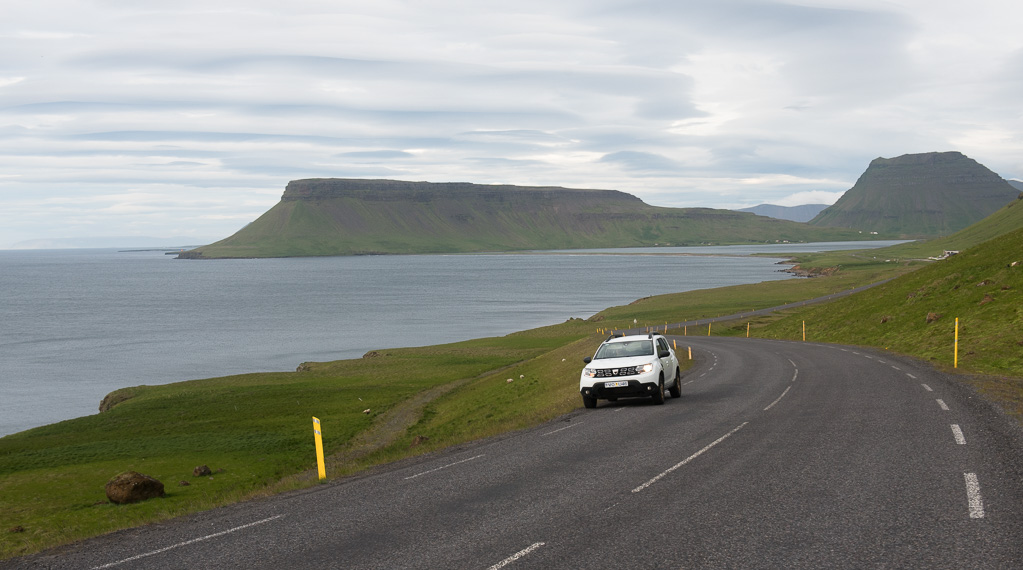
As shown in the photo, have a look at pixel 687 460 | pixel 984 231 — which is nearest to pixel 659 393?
pixel 687 460

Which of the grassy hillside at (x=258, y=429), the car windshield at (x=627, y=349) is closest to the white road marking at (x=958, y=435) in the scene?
the car windshield at (x=627, y=349)

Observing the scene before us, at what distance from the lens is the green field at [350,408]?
20638mm

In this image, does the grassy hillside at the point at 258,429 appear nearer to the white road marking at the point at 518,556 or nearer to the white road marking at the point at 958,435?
the white road marking at the point at 518,556

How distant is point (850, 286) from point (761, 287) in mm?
17228

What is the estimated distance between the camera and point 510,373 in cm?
4394

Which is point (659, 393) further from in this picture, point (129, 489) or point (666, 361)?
point (129, 489)

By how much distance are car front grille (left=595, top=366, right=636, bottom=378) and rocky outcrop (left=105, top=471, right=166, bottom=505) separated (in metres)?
12.9

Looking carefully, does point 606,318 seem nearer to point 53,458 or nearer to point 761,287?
point 761,287

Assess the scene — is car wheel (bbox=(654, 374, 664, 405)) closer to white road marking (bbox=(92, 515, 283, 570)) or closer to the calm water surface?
white road marking (bbox=(92, 515, 283, 570))

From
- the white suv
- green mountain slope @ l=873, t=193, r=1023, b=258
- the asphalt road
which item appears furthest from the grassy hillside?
green mountain slope @ l=873, t=193, r=1023, b=258

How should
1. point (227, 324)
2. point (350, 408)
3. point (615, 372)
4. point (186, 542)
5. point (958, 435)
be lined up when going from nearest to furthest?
point (186, 542), point (958, 435), point (615, 372), point (350, 408), point (227, 324)

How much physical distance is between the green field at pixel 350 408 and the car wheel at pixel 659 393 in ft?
9.51

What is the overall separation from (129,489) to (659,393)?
15.3 meters

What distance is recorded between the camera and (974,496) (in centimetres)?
1001
